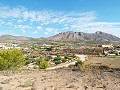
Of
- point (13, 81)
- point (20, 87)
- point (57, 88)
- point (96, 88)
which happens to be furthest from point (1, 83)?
point (96, 88)

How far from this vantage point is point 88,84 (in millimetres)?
15117

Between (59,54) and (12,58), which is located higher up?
(12,58)

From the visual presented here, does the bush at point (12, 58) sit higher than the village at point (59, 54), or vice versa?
the bush at point (12, 58)

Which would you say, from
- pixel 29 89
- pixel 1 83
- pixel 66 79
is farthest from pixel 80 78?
pixel 1 83

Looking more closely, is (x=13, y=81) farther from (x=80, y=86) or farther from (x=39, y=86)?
(x=80, y=86)

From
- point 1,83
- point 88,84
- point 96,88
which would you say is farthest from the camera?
point 1,83

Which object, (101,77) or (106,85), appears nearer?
(106,85)

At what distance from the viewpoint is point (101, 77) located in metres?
17.2

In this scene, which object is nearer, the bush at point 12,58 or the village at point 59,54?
the bush at point 12,58

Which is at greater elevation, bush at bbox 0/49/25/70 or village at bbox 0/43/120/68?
bush at bbox 0/49/25/70

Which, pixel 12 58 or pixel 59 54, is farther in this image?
pixel 59 54

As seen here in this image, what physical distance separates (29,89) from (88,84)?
3.96m

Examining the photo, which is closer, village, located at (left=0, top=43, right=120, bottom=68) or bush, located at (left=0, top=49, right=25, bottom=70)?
bush, located at (left=0, top=49, right=25, bottom=70)

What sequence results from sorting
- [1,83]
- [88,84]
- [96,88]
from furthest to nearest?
1. [1,83]
2. [88,84]
3. [96,88]
